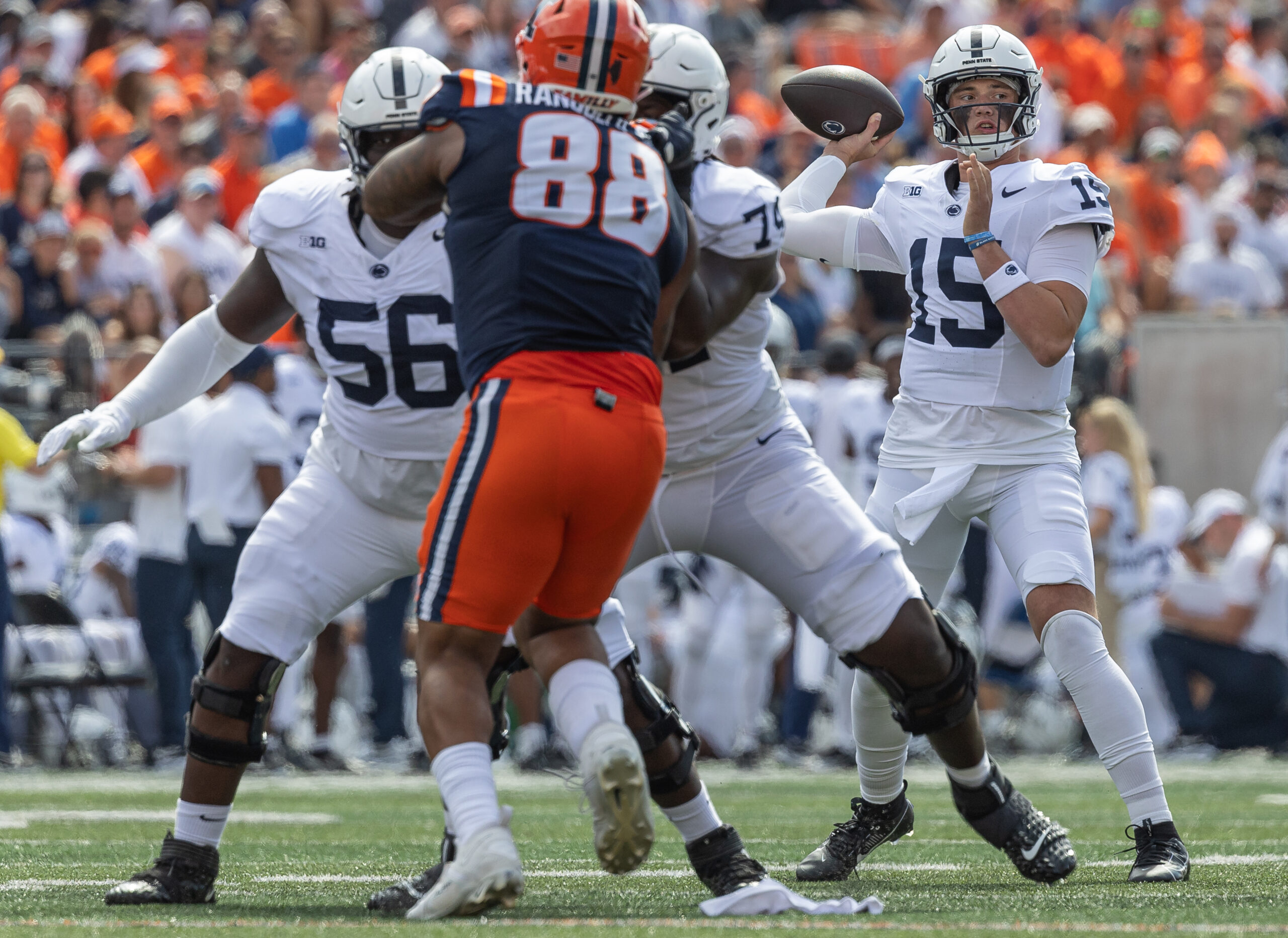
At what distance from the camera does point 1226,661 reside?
9766mm

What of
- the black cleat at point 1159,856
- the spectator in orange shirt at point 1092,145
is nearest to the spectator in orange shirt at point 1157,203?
the spectator in orange shirt at point 1092,145

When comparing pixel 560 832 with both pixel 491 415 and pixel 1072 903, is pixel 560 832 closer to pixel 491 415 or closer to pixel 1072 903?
pixel 1072 903

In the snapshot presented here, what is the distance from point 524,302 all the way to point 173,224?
7.90 m

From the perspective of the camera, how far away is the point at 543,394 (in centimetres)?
356

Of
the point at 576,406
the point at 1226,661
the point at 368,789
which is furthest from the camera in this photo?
the point at 1226,661

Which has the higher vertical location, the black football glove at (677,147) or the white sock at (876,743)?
the black football glove at (677,147)

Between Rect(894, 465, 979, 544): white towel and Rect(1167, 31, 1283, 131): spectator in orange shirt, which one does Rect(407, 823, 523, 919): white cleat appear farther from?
Rect(1167, 31, 1283, 131): spectator in orange shirt

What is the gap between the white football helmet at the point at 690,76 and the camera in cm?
430

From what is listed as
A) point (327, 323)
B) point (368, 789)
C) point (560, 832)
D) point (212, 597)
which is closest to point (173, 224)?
point (212, 597)

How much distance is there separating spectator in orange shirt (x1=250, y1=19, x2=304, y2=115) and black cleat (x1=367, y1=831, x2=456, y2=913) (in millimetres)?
9649

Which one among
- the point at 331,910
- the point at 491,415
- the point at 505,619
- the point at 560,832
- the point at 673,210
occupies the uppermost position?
the point at 673,210

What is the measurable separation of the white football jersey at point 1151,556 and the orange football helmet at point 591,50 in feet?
21.6

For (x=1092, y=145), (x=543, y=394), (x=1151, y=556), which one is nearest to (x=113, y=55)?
(x=1092, y=145)

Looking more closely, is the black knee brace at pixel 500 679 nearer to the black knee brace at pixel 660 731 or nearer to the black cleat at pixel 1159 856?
the black knee brace at pixel 660 731
